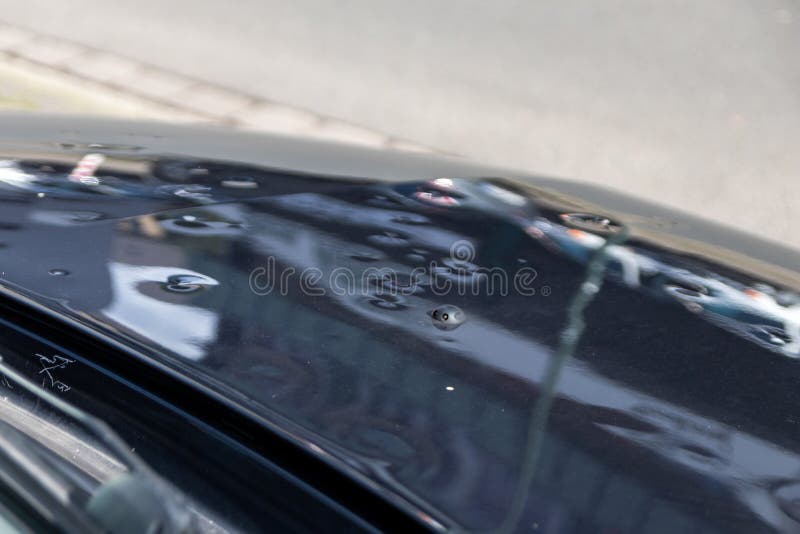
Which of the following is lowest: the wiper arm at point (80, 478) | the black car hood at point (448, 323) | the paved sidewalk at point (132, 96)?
the paved sidewalk at point (132, 96)

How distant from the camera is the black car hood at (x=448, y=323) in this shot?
112cm

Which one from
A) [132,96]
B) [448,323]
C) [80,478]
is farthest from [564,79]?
[80,478]

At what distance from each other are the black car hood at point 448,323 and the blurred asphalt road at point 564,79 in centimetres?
266

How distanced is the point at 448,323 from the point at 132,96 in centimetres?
468

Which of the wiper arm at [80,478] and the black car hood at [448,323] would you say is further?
the black car hood at [448,323]

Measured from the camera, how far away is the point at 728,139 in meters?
4.54

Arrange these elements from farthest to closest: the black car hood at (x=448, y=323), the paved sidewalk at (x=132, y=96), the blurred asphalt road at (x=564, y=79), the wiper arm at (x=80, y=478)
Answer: the paved sidewalk at (x=132, y=96), the blurred asphalt road at (x=564, y=79), the black car hood at (x=448, y=323), the wiper arm at (x=80, y=478)

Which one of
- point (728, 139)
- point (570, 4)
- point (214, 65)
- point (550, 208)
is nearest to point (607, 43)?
point (570, 4)

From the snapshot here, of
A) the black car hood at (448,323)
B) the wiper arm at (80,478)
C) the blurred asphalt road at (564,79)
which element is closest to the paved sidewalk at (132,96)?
the blurred asphalt road at (564,79)

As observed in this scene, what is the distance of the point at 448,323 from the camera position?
4.67 feet

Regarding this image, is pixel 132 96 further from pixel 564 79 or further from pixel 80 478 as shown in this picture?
pixel 80 478

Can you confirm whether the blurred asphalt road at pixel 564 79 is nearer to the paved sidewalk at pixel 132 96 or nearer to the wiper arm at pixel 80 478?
the paved sidewalk at pixel 132 96

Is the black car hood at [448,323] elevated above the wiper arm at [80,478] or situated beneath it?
elevated above

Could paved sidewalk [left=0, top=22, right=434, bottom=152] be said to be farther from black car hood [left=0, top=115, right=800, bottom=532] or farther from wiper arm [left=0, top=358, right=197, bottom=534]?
wiper arm [left=0, top=358, right=197, bottom=534]
